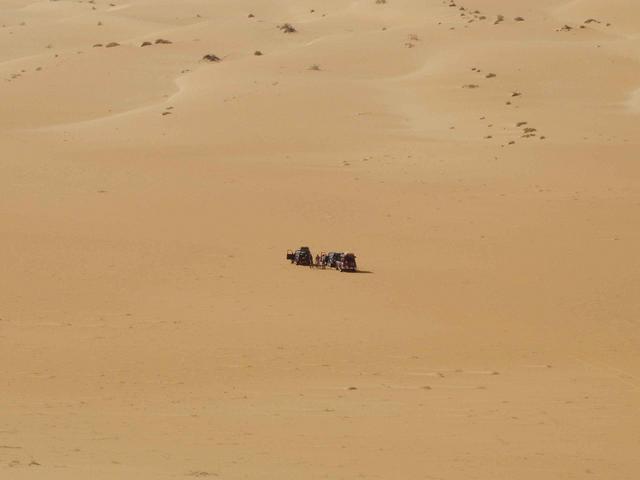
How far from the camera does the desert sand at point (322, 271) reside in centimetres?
900

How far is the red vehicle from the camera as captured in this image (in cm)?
1551

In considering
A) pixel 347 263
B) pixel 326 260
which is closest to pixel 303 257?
pixel 326 260

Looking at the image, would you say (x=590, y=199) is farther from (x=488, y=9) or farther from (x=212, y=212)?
(x=488, y=9)

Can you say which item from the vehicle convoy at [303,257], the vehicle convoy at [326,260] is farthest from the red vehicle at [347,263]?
the vehicle convoy at [303,257]

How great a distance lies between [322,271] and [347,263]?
0.41 m

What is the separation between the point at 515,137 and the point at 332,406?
1748 cm

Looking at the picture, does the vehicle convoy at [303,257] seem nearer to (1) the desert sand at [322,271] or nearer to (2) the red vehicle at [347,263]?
(1) the desert sand at [322,271]

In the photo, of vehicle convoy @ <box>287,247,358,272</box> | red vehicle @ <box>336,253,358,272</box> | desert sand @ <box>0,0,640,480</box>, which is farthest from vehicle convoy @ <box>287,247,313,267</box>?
red vehicle @ <box>336,253,358,272</box>

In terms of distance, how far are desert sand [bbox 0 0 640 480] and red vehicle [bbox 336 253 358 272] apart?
17cm

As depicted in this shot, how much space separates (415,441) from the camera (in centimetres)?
891

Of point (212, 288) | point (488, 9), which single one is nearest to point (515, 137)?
point (212, 288)

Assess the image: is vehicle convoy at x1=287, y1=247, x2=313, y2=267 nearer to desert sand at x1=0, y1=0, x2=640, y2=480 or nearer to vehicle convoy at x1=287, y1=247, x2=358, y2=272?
vehicle convoy at x1=287, y1=247, x2=358, y2=272

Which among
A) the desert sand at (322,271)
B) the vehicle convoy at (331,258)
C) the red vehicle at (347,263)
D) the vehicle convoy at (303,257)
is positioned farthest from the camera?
the vehicle convoy at (303,257)

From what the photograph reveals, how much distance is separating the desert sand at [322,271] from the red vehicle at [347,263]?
0.17 metres
